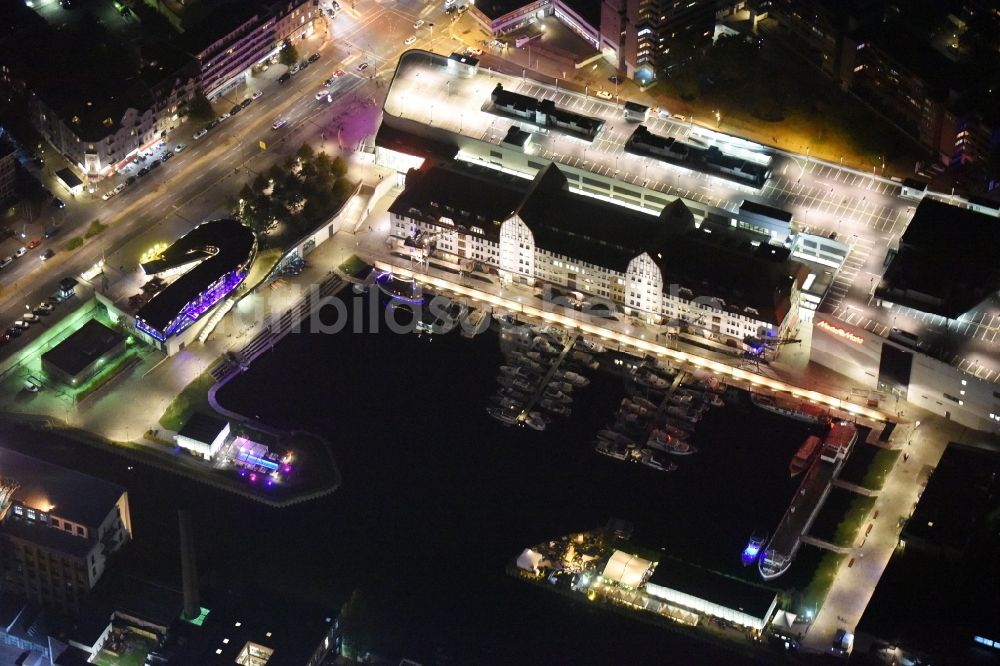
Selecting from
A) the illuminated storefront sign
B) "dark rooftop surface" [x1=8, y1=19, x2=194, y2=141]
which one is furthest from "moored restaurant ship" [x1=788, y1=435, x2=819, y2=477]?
"dark rooftop surface" [x1=8, y1=19, x2=194, y2=141]

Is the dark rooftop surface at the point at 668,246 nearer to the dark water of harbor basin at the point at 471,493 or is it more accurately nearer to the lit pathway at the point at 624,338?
the lit pathway at the point at 624,338

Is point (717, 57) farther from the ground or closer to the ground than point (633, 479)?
farther from the ground

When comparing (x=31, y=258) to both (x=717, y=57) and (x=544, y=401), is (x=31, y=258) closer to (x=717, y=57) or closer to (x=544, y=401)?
(x=544, y=401)

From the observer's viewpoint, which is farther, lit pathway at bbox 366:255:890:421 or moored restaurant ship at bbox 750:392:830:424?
lit pathway at bbox 366:255:890:421

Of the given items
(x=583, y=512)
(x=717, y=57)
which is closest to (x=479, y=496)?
(x=583, y=512)

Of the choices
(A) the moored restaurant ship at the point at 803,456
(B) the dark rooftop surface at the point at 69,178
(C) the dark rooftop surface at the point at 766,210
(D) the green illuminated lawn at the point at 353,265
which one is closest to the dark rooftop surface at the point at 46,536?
(D) the green illuminated lawn at the point at 353,265

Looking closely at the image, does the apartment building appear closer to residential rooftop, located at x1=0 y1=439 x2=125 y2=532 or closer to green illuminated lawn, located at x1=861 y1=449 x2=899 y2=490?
green illuminated lawn, located at x1=861 y1=449 x2=899 y2=490
